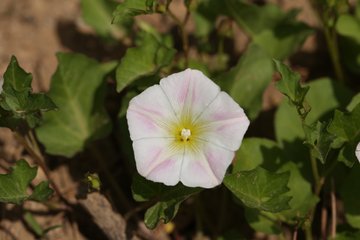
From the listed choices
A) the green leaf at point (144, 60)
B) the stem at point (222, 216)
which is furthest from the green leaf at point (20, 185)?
the stem at point (222, 216)

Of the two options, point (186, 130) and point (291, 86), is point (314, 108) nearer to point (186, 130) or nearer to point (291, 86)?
point (291, 86)

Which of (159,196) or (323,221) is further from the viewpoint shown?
(323,221)

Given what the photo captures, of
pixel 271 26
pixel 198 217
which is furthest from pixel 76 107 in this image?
pixel 271 26

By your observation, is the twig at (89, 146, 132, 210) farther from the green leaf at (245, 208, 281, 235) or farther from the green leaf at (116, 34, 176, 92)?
the green leaf at (245, 208, 281, 235)

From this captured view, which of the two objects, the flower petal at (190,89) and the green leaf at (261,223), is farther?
the green leaf at (261,223)

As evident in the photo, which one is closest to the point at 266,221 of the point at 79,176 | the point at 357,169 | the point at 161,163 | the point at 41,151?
the point at 357,169

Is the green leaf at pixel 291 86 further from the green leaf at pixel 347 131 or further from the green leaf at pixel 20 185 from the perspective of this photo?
the green leaf at pixel 20 185
